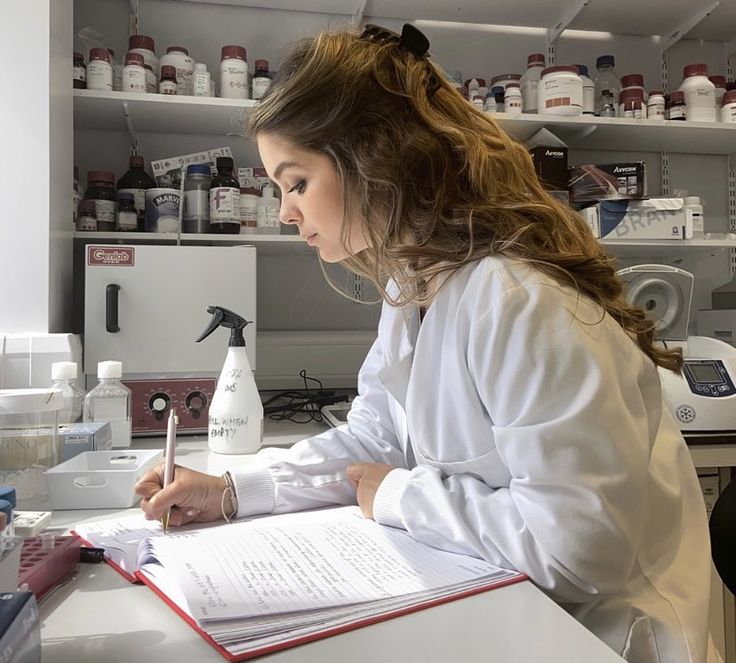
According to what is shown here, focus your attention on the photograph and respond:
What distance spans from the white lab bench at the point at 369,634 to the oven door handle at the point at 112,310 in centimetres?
85

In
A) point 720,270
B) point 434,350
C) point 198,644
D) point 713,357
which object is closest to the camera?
point 198,644

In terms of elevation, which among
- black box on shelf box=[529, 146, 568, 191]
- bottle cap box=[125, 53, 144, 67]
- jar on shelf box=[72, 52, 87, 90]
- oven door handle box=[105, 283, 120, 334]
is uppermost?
bottle cap box=[125, 53, 144, 67]

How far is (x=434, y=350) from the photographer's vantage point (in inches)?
29.4

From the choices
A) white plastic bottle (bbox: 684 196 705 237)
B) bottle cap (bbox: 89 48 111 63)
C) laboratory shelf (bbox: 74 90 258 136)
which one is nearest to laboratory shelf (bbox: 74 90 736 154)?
laboratory shelf (bbox: 74 90 258 136)

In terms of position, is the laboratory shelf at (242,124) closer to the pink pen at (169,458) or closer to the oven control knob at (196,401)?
the oven control knob at (196,401)

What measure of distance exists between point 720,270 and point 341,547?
2002mm

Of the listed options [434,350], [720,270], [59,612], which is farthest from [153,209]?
[720,270]

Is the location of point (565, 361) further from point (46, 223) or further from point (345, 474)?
point (46, 223)

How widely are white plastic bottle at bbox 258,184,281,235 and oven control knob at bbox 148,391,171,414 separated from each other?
535 mm

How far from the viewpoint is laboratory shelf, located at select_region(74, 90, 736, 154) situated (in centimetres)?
165

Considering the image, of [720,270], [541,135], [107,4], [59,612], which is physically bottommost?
[59,612]

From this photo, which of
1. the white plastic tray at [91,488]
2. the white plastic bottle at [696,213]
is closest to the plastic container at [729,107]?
the white plastic bottle at [696,213]

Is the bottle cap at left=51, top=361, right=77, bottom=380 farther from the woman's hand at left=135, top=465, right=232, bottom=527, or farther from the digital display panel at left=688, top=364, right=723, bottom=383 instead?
the digital display panel at left=688, top=364, right=723, bottom=383

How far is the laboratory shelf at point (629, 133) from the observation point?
1.81 meters
